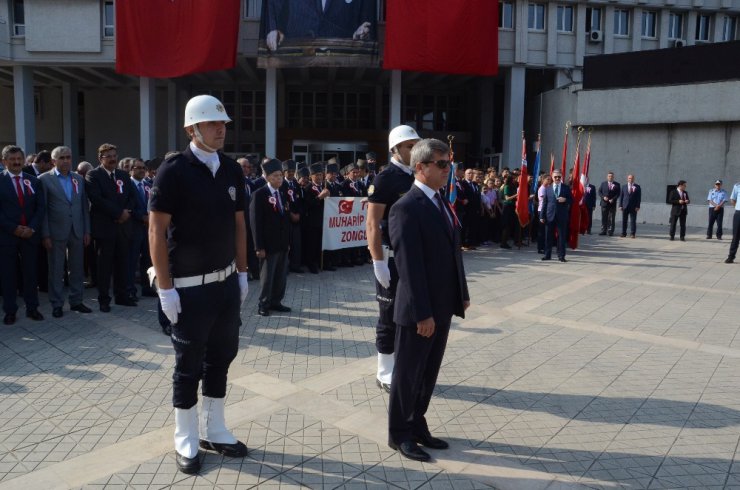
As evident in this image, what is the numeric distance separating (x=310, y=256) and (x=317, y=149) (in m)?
23.7

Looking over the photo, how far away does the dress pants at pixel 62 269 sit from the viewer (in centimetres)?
795

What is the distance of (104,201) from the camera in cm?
827

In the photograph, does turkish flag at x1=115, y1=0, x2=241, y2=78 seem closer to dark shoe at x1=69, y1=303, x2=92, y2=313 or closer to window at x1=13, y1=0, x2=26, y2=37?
window at x1=13, y1=0, x2=26, y2=37

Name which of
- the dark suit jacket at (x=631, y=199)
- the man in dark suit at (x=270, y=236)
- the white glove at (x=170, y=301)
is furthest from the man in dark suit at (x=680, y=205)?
the white glove at (x=170, y=301)

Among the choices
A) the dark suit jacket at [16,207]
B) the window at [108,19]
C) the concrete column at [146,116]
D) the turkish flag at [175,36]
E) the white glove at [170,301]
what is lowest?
the white glove at [170,301]

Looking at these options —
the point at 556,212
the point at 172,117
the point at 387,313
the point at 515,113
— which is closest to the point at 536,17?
the point at 515,113

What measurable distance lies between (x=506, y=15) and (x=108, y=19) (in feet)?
67.9

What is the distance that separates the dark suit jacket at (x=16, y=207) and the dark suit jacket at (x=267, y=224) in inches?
108

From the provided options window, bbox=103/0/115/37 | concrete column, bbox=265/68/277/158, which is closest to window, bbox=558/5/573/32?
concrete column, bbox=265/68/277/158

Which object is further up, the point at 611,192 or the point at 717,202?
the point at 611,192

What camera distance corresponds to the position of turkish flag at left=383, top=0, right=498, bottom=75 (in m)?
25.7

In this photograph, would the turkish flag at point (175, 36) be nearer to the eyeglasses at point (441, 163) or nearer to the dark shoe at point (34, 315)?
the dark shoe at point (34, 315)

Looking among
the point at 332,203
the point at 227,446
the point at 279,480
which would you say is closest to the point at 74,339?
the point at 227,446

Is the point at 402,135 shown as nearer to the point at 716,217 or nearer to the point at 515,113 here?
the point at 716,217
